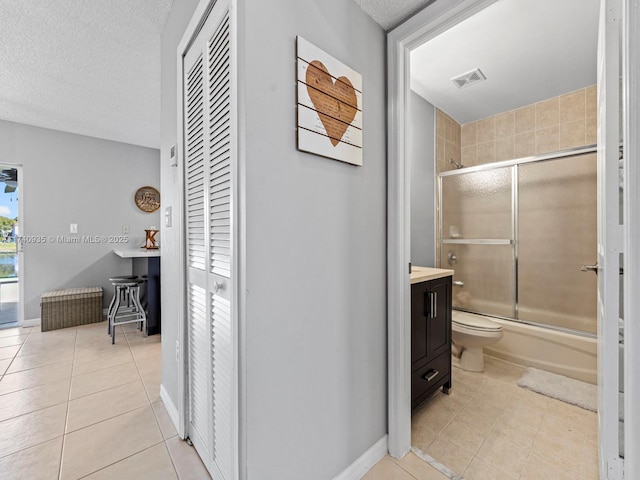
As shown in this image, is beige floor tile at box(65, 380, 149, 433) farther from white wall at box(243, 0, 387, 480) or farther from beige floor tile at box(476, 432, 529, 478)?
beige floor tile at box(476, 432, 529, 478)

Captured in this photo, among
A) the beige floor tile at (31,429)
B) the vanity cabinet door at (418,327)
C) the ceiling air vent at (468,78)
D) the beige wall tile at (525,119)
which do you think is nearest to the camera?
the beige floor tile at (31,429)

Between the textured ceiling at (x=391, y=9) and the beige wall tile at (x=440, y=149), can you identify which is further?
the beige wall tile at (x=440, y=149)

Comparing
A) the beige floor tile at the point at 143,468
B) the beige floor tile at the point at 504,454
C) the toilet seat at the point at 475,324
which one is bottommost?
the beige floor tile at the point at 504,454

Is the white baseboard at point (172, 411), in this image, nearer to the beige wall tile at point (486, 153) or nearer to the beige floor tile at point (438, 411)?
the beige floor tile at point (438, 411)

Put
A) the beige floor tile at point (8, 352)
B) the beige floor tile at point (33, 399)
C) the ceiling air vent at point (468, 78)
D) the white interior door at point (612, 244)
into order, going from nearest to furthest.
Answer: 1. the white interior door at point (612, 244)
2. the beige floor tile at point (33, 399)
3. the ceiling air vent at point (468, 78)
4. the beige floor tile at point (8, 352)

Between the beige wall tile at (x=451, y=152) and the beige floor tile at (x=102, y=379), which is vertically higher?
the beige wall tile at (x=451, y=152)

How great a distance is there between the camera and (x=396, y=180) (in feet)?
4.60

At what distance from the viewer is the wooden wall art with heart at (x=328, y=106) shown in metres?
1.06

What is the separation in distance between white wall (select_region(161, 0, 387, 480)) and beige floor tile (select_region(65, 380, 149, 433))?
0.79 m

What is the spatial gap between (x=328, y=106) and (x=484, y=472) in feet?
5.81

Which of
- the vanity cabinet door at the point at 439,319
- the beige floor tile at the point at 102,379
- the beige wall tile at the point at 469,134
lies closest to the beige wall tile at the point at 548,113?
the beige wall tile at the point at 469,134

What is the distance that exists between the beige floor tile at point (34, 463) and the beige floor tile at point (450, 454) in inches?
69.0

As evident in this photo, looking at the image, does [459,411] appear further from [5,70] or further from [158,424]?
[5,70]

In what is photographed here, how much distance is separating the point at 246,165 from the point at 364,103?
72 cm
